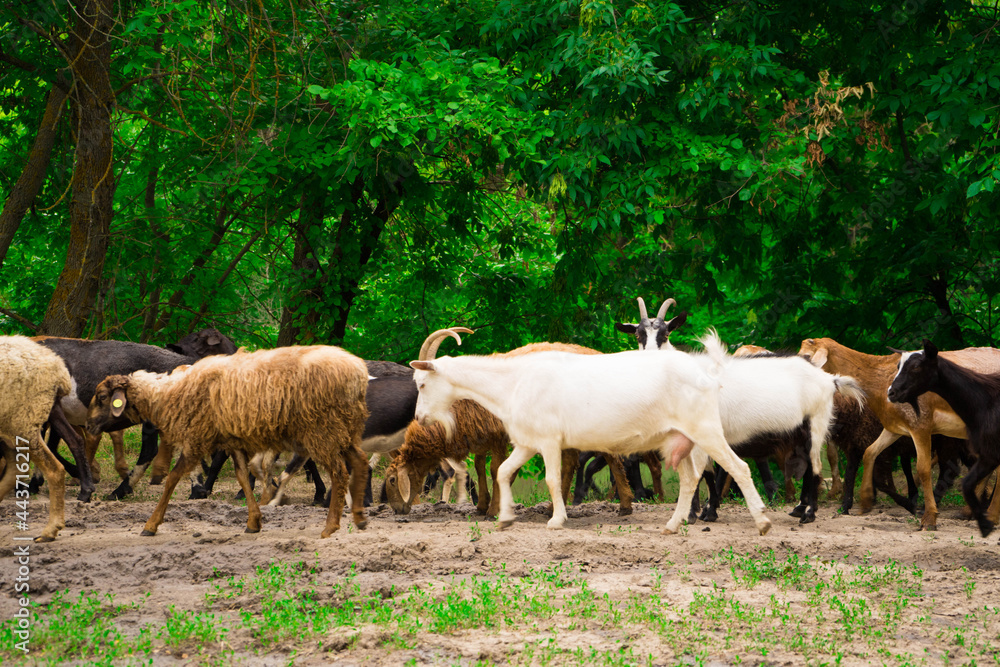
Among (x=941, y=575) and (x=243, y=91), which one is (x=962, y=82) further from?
(x=243, y=91)

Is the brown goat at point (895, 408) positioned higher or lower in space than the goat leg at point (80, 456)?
higher

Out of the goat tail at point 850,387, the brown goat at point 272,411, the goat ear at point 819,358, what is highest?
the goat ear at point 819,358

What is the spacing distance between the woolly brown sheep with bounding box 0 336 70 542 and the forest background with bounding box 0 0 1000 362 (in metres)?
3.96

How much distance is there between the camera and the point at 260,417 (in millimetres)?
8023

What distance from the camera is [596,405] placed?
330 inches

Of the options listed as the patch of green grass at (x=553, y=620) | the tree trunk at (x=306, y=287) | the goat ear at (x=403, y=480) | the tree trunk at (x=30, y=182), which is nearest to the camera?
the patch of green grass at (x=553, y=620)

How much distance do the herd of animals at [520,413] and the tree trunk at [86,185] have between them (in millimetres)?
2849

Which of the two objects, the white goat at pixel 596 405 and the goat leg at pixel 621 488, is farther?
the goat leg at pixel 621 488

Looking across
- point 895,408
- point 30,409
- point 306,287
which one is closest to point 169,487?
point 30,409

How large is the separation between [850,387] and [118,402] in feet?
24.0

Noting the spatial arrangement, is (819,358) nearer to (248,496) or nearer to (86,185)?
(248,496)

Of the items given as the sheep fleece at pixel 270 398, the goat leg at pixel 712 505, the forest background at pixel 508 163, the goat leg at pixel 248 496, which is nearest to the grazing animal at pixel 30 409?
the sheep fleece at pixel 270 398

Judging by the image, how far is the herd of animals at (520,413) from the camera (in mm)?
8125

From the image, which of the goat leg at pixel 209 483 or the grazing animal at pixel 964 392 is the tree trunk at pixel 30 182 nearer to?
the goat leg at pixel 209 483
